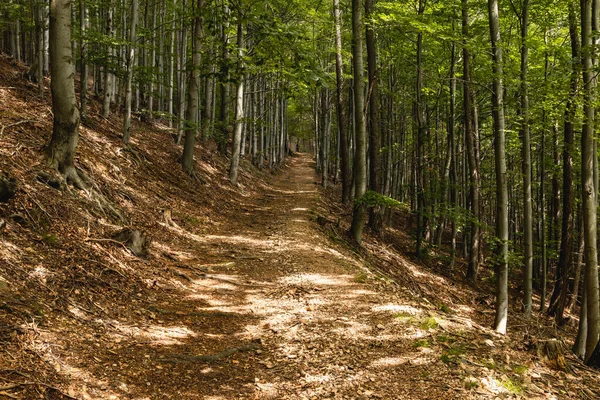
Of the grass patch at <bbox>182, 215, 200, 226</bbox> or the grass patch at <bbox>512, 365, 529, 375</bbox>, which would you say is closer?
the grass patch at <bbox>512, 365, 529, 375</bbox>

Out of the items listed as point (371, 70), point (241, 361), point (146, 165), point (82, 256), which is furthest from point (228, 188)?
point (241, 361)

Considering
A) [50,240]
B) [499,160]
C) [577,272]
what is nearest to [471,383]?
[50,240]

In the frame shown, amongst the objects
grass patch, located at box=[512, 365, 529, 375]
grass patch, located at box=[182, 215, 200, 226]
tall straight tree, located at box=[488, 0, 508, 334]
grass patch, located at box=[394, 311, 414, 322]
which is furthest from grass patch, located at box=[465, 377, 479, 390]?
grass patch, located at box=[182, 215, 200, 226]

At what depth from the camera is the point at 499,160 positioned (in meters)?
8.08

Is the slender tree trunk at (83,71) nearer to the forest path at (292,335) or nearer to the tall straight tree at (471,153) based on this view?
the forest path at (292,335)

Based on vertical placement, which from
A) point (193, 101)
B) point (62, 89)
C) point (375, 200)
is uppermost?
point (193, 101)

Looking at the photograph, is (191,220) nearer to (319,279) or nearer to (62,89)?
(319,279)

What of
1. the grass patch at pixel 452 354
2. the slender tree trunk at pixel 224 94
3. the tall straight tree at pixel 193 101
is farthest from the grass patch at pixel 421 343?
the tall straight tree at pixel 193 101

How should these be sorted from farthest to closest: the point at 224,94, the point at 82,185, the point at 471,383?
the point at 224,94
the point at 82,185
the point at 471,383

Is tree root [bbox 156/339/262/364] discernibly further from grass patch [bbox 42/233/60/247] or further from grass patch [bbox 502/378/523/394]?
grass patch [bbox 502/378/523/394]

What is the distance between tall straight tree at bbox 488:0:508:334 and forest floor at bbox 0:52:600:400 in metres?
2.49

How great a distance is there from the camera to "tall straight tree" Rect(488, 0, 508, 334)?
312 inches

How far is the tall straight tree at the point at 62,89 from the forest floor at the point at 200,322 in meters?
0.40

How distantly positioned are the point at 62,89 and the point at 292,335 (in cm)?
512
